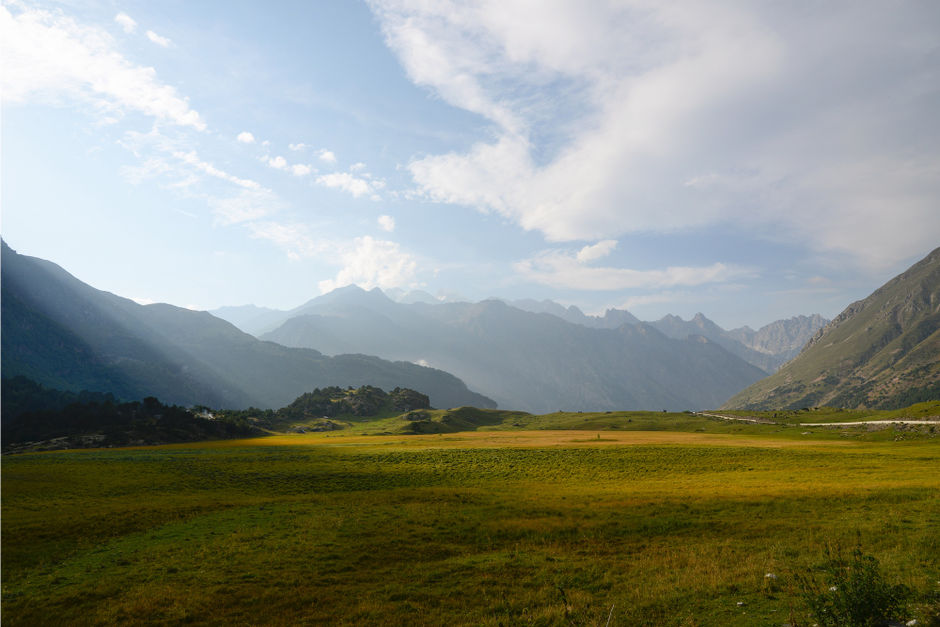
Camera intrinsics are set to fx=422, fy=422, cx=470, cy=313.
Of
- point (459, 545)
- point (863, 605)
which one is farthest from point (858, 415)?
point (863, 605)

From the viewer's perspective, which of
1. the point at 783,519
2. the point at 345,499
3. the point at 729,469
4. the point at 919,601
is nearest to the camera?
the point at 919,601

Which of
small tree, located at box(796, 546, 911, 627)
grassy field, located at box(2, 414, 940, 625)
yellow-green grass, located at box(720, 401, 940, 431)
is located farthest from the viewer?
yellow-green grass, located at box(720, 401, 940, 431)

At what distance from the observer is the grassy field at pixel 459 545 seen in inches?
796

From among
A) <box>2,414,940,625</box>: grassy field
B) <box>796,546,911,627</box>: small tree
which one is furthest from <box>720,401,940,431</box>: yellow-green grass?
<box>796,546,911,627</box>: small tree

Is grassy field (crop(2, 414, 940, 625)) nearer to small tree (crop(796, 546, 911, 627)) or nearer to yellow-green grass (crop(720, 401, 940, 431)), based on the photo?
small tree (crop(796, 546, 911, 627))

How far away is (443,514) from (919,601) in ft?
96.5

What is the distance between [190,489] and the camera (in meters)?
56.2

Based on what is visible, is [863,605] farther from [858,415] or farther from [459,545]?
[858,415]

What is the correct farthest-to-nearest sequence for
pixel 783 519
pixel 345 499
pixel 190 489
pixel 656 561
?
pixel 190 489 → pixel 345 499 → pixel 783 519 → pixel 656 561

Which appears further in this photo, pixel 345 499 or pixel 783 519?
pixel 345 499

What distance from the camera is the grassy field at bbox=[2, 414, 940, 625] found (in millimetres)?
20219

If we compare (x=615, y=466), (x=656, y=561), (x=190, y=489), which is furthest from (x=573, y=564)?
(x=190, y=489)

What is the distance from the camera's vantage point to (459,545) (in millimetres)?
29703

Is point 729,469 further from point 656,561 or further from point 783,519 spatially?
point 656,561
